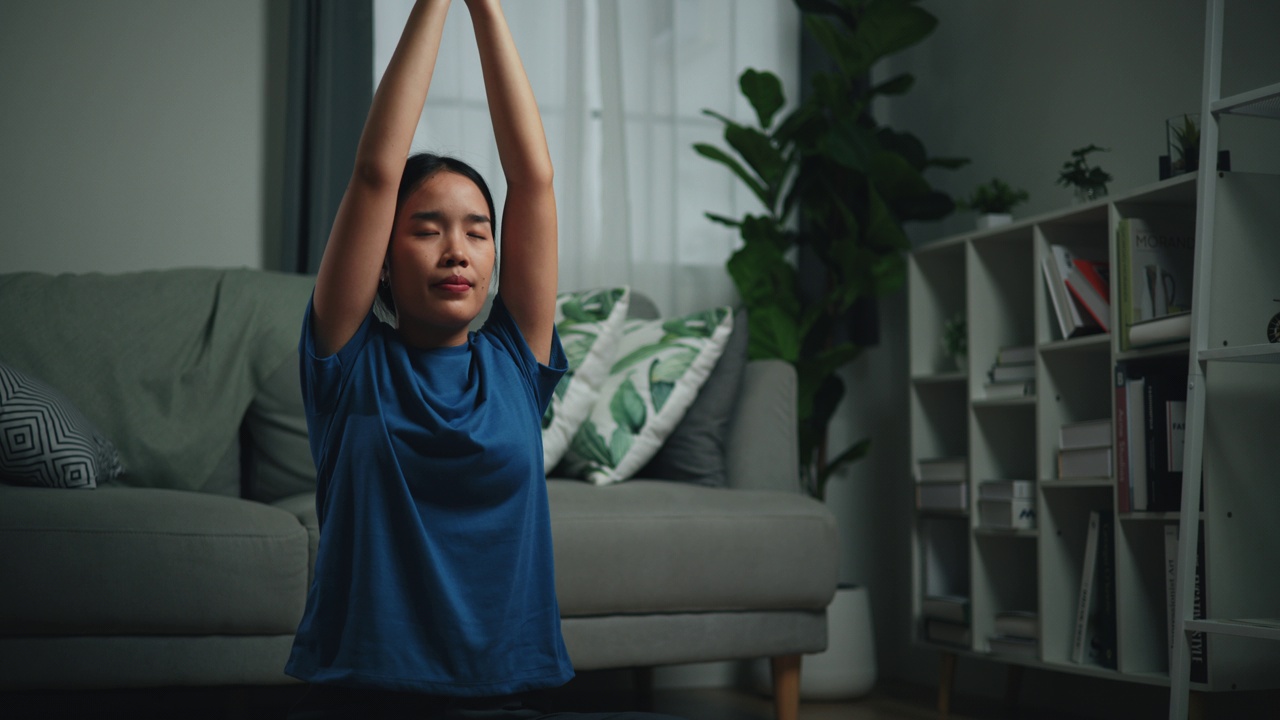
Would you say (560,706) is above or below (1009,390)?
below

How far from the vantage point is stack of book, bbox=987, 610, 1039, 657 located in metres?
2.30

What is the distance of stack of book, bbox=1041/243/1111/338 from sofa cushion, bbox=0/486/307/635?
5.20 ft

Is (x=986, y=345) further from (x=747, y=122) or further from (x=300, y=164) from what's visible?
(x=300, y=164)

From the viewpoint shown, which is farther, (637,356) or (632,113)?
(632,113)

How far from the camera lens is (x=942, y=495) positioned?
261 cm

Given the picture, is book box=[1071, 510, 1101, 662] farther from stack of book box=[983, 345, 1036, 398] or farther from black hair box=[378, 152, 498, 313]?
black hair box=[378, 152, 498, 313]

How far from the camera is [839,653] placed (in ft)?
8.50

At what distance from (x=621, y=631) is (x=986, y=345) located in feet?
3.84

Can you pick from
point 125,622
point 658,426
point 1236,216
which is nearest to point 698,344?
point 658,426

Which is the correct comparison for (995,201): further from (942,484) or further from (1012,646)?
(1012,646)

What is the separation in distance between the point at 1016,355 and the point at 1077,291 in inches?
9.7

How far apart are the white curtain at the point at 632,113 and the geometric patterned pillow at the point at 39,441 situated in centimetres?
128

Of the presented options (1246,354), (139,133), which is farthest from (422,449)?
(139,133)

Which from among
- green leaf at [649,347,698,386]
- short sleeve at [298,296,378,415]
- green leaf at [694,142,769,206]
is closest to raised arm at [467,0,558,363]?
short sleeve at [298,296,378,415]
